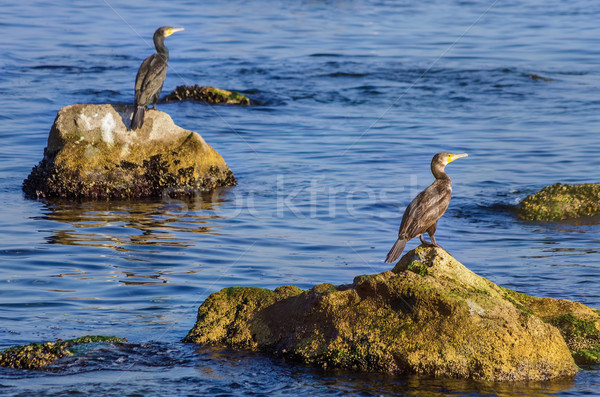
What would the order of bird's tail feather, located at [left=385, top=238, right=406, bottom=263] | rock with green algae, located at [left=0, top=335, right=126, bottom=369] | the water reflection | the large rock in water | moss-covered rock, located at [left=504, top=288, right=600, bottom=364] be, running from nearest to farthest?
rock with green algae, located at [left=0, top=335, right=126, bottom=369]
moss-covered rock, located at [left=504, top=288, right=600, bottom=364]
bird's tail feather, located at [left=385, top=238, right=406, bottom=263]
the water reflection
the large rock in water

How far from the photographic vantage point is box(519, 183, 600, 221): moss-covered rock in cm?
1070

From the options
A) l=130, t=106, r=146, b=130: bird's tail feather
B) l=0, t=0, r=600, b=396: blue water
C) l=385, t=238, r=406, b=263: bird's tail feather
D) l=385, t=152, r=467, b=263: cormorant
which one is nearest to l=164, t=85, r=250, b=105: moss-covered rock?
l=0, t=0, r=600, b=396: blue water

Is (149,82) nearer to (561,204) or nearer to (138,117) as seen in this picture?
(138,117)

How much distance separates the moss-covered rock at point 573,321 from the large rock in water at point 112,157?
6.00 m

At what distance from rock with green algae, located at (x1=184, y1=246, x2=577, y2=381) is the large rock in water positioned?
17.9 ft

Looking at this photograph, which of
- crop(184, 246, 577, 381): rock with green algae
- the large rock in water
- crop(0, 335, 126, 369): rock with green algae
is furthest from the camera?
the large rock in water

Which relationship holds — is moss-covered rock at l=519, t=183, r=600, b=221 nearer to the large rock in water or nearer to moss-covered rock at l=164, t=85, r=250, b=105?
the large rock in water

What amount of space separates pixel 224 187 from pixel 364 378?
665 cm

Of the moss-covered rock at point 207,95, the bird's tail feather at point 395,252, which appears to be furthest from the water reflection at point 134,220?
the moss-covered rock at point 207,95

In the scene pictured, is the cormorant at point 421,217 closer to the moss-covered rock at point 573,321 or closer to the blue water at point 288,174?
the moss-covered rock at point 573,321

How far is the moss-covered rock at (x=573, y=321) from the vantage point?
591 centimetres

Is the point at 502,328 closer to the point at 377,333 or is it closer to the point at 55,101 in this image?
the point at 377,333

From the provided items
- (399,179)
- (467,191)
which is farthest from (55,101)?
(467,191)

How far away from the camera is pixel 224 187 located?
38.3 ft
